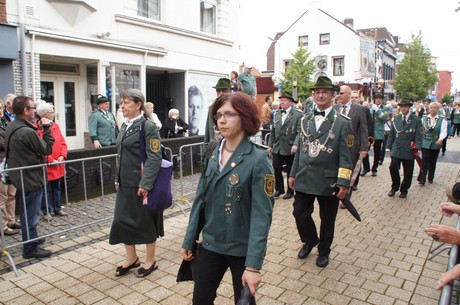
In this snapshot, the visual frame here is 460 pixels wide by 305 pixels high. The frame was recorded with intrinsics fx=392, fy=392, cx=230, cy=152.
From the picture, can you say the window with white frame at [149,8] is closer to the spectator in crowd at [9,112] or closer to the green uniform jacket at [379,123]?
the spectator in crowd at [9,112]

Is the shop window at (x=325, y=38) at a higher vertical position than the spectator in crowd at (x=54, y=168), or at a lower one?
higher

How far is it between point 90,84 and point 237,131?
36.7 ft

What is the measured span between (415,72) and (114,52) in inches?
1662

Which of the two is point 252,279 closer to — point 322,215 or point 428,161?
point 322,215

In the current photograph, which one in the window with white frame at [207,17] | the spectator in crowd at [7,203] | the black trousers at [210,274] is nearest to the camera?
the black trousers at [210,274]

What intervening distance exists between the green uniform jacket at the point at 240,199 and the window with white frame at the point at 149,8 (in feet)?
40.4

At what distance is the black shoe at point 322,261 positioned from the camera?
15.7 feet

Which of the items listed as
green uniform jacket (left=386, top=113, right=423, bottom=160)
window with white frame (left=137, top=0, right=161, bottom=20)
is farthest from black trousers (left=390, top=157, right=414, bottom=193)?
window with white frame (left=137, top=0, right=161, bottom=20)

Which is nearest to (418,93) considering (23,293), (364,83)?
(364,83)

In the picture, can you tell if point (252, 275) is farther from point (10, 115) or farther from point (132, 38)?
point (132, 38)

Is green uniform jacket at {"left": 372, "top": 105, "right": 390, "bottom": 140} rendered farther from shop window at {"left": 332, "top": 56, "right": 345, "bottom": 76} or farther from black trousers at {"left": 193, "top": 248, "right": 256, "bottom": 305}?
shop window at {"left": 332, "top": 56, "right": 345, "bottom": 76}

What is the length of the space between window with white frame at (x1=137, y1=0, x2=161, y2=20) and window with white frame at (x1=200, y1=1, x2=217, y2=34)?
8.34 feet

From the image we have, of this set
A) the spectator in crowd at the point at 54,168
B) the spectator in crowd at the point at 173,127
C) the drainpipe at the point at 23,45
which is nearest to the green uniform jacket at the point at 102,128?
the spectator in crowd at the point at 54,168

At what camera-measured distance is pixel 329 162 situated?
4.67 metres
